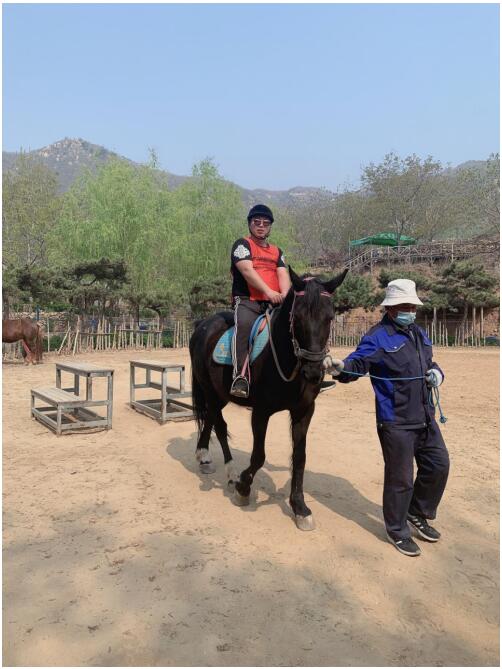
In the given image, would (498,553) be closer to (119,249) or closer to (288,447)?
(288,447)

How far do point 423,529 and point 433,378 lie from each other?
1.25 m

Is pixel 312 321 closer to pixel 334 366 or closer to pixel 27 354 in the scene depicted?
pixel 334 366

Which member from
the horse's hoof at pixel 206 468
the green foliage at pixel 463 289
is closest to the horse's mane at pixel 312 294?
the horse's hoof at pixel 206 468

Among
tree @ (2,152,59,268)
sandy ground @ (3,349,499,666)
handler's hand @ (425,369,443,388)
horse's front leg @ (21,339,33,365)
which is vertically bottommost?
sandy ground @ (3,349,499,666)

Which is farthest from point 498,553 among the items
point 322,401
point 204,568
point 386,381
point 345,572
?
point 322,401

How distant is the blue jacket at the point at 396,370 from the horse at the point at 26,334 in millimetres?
13910

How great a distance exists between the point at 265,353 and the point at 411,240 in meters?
47.3

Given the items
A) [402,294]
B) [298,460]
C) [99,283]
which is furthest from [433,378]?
[99,283]

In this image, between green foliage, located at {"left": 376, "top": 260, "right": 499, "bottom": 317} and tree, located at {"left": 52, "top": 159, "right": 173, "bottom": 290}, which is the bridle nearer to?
tree, located at {"left": 52, "top": 159, "right": 173, "bottom": 290}

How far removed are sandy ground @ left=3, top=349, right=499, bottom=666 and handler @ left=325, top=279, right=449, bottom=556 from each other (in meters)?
0.36

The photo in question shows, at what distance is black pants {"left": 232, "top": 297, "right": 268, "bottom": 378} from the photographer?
4059 mm

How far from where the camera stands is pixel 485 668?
222 centimetres

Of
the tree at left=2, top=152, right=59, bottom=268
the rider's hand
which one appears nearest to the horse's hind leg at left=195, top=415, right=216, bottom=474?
the rider's hand

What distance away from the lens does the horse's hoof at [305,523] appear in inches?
146
